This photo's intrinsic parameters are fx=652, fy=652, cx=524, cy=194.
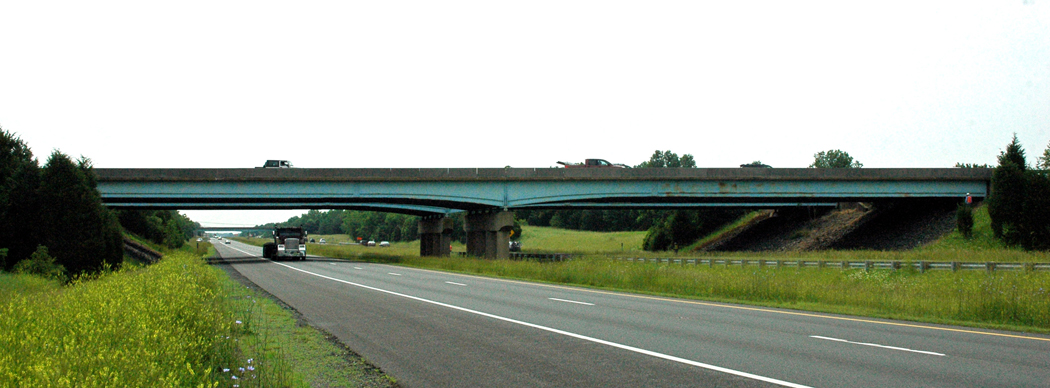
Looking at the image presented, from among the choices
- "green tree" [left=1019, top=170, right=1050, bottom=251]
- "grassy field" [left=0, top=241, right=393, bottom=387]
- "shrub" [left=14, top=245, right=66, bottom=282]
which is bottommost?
"shrub" [left=14, top=245, right=66, bottom=282]

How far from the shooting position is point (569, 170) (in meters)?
47.3

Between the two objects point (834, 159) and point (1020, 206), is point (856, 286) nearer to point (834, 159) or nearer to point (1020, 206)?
point (1020, 206)

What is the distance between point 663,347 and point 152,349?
6.69 meters

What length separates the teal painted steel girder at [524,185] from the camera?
4506 cm

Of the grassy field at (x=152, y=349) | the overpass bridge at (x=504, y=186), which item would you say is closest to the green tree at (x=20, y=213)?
the overpass bridge at (x=504, y=186)

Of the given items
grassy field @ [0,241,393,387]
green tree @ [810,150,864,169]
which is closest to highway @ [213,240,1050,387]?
grassy field @ [0,241,393,387]

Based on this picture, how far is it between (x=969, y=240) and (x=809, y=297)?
33.7m

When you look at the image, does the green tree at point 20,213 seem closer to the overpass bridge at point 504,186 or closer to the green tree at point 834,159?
the overpass bridge at point 504,186

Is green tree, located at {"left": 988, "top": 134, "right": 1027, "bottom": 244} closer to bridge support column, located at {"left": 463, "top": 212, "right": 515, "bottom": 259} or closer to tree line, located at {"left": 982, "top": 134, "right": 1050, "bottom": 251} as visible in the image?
tree line, located at {"left": 982, "top": 134, "right": 1050, "bottom": 251}

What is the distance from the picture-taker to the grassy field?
4461 millimetres

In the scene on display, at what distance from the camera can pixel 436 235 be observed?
63.4 m

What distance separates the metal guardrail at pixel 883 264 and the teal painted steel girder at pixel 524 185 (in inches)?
407

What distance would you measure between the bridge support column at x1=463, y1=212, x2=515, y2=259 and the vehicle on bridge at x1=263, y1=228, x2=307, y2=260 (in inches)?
589

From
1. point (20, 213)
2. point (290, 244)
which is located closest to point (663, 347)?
point (20, 213)
